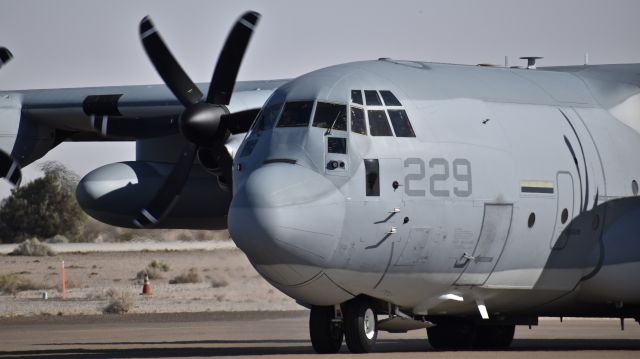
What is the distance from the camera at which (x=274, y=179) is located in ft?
57.7

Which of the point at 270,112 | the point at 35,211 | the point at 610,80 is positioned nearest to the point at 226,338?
the point at 270,112

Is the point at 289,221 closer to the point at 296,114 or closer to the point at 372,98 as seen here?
the point at 296,114

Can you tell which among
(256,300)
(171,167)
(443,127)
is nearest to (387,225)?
(443,127)

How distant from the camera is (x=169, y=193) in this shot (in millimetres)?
23781

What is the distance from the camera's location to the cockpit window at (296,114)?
1830cm

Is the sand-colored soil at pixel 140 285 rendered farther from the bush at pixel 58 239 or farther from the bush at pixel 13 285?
the bush at pixel 58 239

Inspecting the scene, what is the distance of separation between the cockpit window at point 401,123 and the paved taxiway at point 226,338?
113 inches

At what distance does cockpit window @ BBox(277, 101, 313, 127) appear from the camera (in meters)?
18.3

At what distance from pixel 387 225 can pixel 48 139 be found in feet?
35.3

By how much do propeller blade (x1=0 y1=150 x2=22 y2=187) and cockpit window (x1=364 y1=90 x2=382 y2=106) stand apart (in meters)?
8.57

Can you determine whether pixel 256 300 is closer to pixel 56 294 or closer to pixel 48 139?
pixel 56 294

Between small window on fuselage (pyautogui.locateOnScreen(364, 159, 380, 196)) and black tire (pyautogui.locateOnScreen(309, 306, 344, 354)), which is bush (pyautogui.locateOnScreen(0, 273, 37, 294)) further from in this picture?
small window on fuselage (pyautogui.locateOnScreen(364, 159, 380, 196))

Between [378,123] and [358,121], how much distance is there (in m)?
0.29

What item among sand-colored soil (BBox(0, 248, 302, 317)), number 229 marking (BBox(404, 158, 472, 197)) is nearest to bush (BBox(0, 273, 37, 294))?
sand-colored soil (BBox(0, 248, 302, 317))
